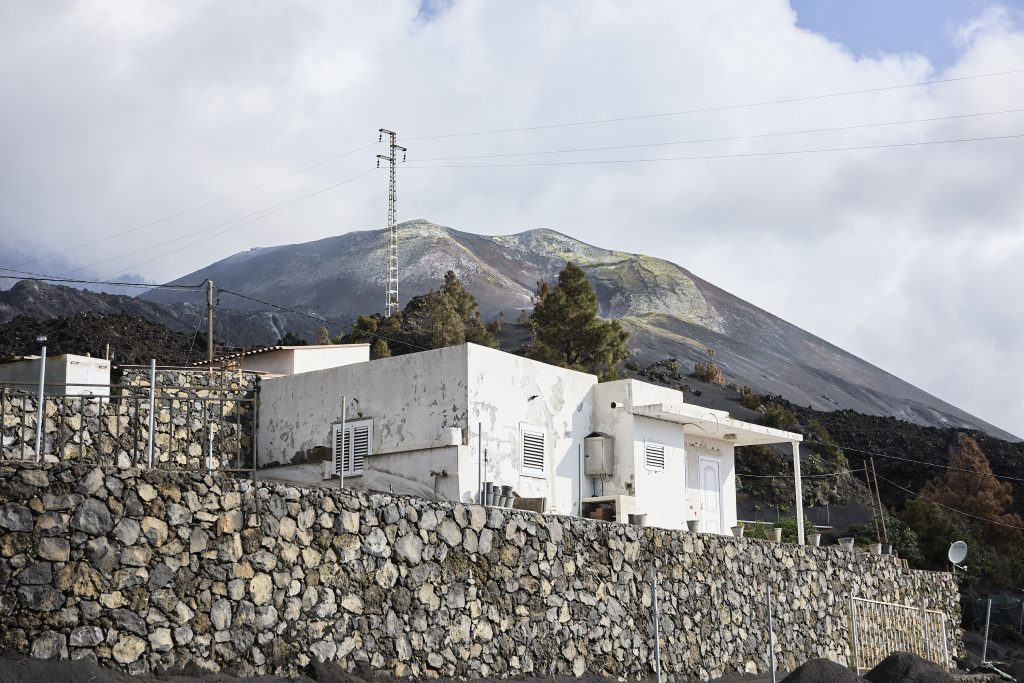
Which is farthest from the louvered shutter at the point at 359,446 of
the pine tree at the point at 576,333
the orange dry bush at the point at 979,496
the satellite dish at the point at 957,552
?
the orange dry bush at the point at 979,496

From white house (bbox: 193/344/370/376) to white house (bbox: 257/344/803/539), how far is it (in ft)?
10.6

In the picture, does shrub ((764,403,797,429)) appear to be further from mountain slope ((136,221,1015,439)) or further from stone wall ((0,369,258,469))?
mountain slope ((136,221,1015,439))

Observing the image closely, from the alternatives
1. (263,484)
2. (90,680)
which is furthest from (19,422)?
(90,680)

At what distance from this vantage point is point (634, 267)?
180 m

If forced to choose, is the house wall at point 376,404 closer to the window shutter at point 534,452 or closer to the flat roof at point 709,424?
the window shutter at point 534,452

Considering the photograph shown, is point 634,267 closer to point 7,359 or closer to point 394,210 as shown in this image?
point 394,210

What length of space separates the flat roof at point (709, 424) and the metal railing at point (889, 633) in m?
4.93

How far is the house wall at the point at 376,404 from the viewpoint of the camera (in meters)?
23.6

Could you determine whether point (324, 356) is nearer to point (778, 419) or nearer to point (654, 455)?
point (654, 455)

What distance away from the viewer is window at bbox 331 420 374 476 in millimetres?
24578

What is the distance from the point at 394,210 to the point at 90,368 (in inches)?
1940

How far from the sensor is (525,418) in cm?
2497

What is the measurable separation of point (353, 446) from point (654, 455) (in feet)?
25.1

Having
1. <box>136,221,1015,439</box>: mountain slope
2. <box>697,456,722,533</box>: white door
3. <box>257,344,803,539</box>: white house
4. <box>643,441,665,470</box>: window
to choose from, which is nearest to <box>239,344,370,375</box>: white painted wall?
<box>257,344,803,539</box>: white house
